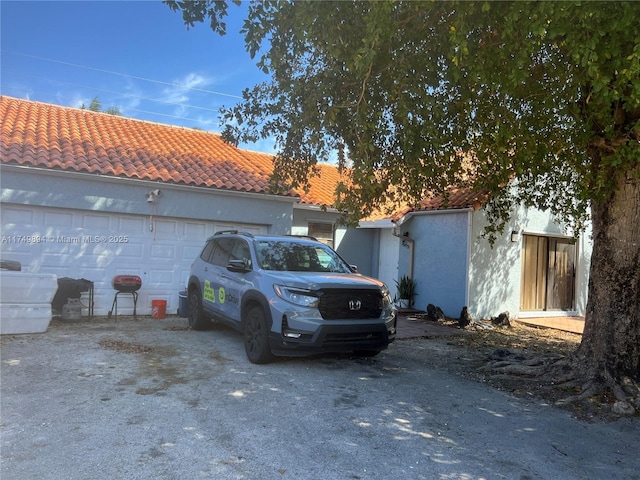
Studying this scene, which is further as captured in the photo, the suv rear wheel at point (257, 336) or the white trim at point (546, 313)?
the white trim at point (546, 313)

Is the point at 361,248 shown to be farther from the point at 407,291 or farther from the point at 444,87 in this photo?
the point at 444,87

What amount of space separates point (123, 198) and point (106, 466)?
7.69 metres

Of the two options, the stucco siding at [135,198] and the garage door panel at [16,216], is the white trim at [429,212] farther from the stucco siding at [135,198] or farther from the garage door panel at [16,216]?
the garage door panel at [16,216]

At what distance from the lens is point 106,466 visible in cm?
362

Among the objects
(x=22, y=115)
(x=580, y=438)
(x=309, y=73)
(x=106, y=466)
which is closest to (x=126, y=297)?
(x=22, y=115)

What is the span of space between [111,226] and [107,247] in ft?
1.56

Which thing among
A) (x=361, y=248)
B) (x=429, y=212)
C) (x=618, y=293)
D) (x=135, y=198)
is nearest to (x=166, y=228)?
(x=135, y=198)

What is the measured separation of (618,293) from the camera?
6484 mm

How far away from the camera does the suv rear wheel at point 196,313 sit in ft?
30.1

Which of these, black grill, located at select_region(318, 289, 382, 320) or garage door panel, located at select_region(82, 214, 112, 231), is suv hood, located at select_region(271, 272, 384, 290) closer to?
black grill, located at select_region(318, 289, 382, 320)

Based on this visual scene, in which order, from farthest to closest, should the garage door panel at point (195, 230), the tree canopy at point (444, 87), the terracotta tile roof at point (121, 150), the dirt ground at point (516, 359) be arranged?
1. the garage door panel at point (195, 230)
2. the terracotta tile roof at point (121, 150)
3. the dirt ground at point (516, 359)
4. the tree canopy at point (444, 87)

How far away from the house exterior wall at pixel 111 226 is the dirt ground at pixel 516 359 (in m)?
5.89

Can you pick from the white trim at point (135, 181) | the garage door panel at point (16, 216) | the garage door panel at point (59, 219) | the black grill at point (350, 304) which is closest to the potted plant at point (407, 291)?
the white trim at point (135, 181)

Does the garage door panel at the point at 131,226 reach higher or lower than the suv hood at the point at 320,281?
higher
